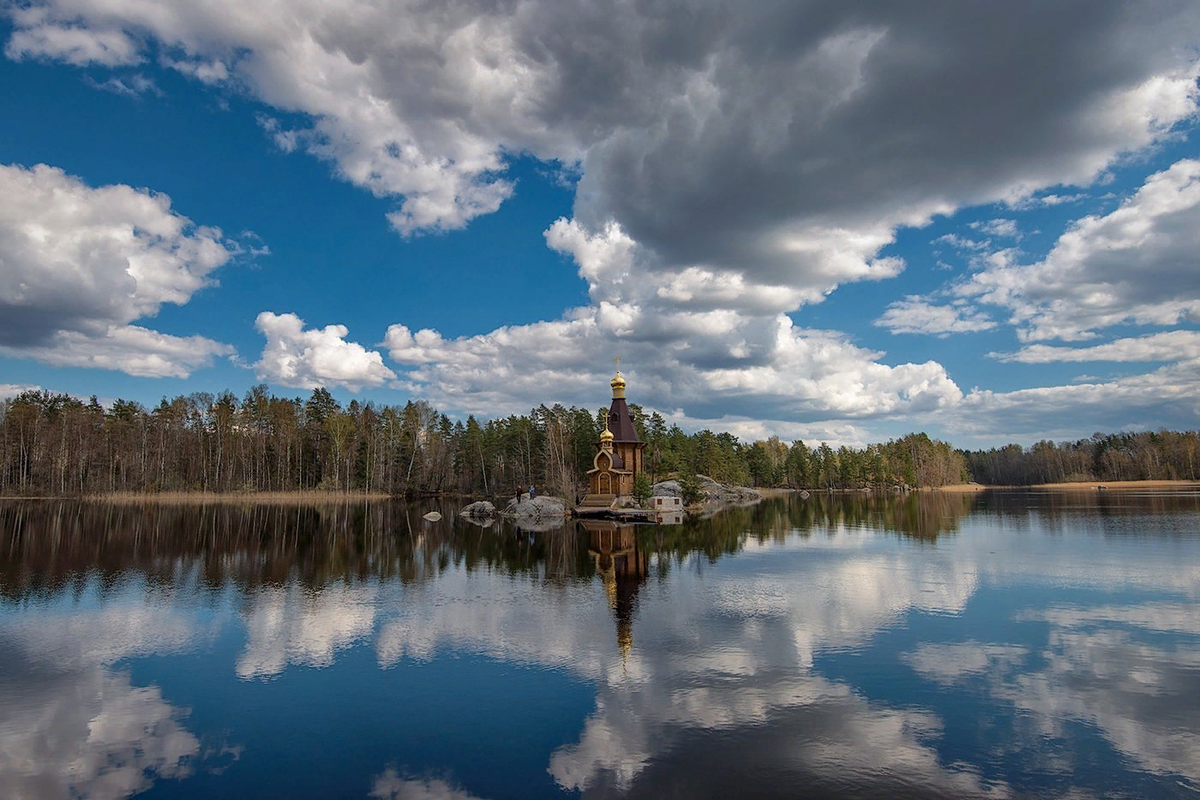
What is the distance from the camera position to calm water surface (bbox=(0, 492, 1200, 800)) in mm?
10727

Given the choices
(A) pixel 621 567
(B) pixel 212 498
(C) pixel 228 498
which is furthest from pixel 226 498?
(A) pixel 621 567

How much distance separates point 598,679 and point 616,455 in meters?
54.1

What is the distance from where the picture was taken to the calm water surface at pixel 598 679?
10.7 meters

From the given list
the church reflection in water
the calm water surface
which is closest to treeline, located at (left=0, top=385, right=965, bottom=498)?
the church reflection in water

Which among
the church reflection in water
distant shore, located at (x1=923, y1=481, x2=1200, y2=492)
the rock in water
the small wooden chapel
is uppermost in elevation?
the small wooden chapel

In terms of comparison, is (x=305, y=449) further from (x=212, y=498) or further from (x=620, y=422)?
(x=620, y=422)

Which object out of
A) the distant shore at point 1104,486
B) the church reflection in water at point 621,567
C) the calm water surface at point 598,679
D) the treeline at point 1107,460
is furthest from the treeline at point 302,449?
the treeline at point 1107,460

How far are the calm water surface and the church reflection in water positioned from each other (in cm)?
22

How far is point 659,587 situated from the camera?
26094 millimetres

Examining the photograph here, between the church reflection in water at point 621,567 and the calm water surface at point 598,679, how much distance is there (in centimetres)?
22

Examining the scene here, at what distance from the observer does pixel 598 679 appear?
15.0 m

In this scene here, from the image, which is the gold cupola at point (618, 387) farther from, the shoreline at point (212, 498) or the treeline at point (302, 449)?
the shoreline at point (212, 498)

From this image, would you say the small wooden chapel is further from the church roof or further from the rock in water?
the rock in water

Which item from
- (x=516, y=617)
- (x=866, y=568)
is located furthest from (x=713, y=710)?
(x=866, y=568)
